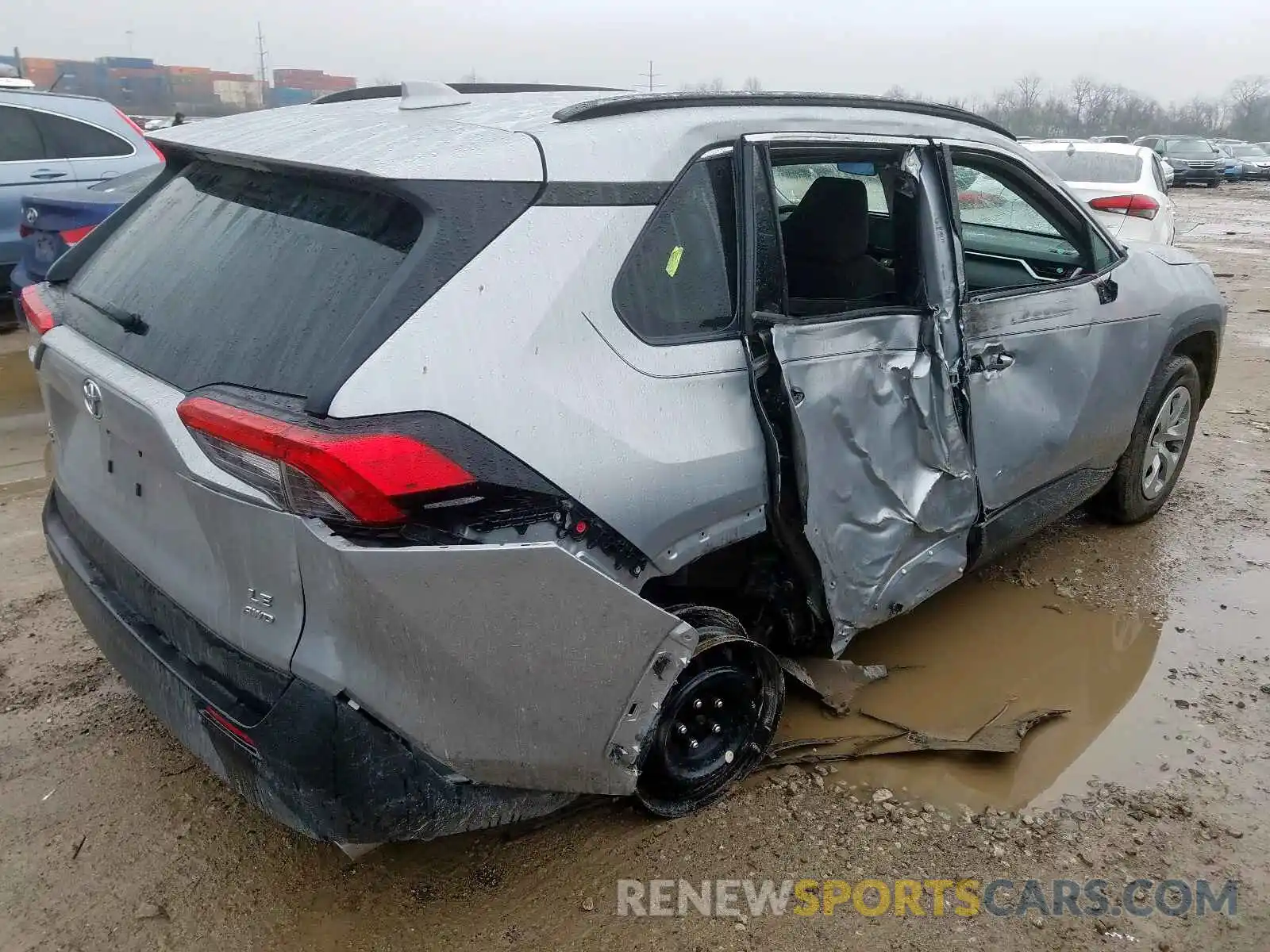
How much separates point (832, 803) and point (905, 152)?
191cm

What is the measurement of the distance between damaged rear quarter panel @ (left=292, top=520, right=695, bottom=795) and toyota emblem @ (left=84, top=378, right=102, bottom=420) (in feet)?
2.64

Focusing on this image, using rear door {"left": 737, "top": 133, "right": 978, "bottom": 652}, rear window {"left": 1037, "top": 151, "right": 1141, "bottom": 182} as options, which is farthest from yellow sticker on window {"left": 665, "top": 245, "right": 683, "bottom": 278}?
rear window {"left": 1037, "top": 151, "right": 1141, "bottom": 182}

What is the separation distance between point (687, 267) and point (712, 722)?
1213 millimetres

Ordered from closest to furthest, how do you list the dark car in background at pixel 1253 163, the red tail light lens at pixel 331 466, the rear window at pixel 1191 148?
the red tail light lens at pixel 331 466, the rear window at pixel 1191 148, the dark car in background at pixel 1253 163

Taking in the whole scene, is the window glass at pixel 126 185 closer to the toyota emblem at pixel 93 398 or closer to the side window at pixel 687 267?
the toyota emblem at pixel 93 398

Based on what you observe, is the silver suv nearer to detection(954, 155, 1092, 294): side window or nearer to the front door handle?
detection(954, 155, 1092, 294): side window

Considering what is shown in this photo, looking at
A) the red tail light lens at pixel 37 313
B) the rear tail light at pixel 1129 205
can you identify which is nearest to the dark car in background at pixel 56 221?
the red tail light lens at pixel 37 313

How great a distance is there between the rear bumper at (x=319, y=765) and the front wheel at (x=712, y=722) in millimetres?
346

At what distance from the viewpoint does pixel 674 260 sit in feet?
7.87

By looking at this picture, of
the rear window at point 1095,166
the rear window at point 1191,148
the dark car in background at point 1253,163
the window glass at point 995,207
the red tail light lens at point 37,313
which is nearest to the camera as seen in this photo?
the red tail light lens at point 37,313

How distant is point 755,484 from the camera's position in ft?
8.27

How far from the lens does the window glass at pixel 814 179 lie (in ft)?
9.41

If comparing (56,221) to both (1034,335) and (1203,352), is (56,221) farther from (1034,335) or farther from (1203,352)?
(1203,352)

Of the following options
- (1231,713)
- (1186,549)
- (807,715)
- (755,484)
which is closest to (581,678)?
(755,484)
